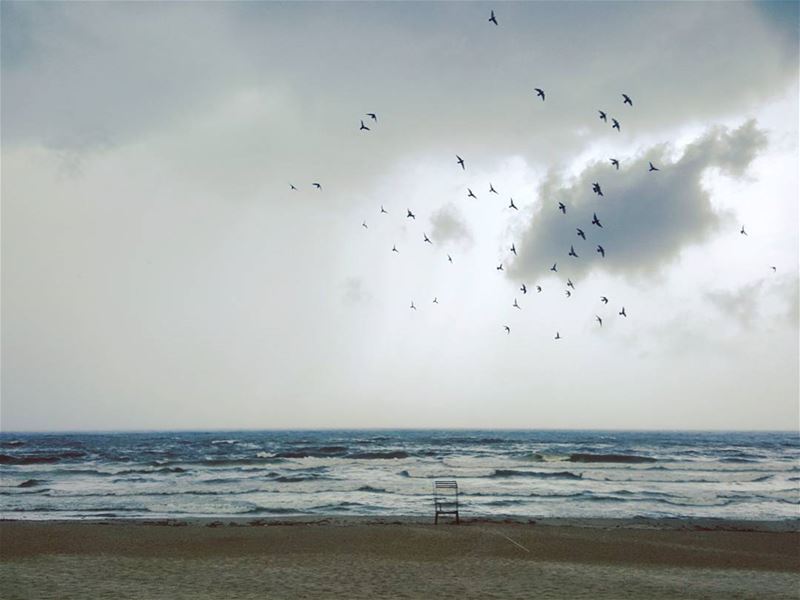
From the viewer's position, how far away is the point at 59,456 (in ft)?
169

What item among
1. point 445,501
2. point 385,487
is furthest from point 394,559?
point 385,487

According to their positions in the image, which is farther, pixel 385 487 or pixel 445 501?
pixel 385 487

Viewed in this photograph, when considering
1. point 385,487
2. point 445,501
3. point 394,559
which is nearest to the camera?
point 394,559

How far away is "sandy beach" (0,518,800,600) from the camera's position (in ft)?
35.5

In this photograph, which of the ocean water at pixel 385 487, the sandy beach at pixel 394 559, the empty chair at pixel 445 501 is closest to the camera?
the sandy beach at pixel 394 559

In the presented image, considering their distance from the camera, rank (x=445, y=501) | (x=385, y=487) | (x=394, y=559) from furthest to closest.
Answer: (x=385, y=487), (x=445, y=501), (x=394, y=559)

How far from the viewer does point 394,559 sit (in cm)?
1362

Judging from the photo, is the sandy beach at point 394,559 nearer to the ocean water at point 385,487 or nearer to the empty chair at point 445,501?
the empty chair at point 445,501

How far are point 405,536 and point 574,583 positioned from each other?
614cm

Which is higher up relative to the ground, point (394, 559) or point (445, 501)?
point (394, 559)

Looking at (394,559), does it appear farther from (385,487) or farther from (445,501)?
(385,487)

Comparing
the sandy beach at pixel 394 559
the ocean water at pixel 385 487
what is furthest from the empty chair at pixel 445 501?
the sandy beach at pixel 394 559

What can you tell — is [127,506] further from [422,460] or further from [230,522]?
[422,460]

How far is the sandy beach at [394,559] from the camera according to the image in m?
10.8
